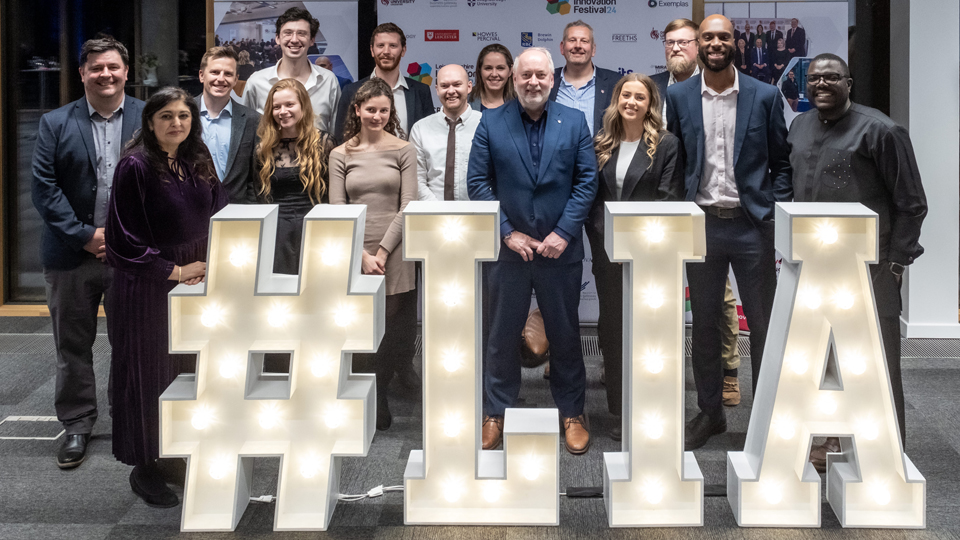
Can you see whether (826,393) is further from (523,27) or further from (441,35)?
(441,35)

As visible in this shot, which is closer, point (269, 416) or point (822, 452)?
point (269, 416)

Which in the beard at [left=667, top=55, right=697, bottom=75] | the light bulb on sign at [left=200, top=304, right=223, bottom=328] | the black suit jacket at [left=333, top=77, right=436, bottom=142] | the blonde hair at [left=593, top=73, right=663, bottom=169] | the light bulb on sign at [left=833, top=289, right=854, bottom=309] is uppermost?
the beard at [left=667, top=55, right=697, bottom=75]

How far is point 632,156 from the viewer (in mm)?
3617

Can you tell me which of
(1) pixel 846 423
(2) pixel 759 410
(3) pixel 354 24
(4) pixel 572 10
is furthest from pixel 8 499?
(4) pixel 572 10

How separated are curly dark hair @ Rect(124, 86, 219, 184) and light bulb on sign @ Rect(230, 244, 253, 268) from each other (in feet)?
1.46

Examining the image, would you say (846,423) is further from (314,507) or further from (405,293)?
(405,293)

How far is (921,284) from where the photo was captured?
5254mm

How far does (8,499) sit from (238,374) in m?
1.08

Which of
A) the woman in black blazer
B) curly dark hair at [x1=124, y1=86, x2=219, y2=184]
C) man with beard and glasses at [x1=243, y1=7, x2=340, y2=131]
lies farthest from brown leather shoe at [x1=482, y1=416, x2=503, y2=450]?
man with beard and glasses at [x1=243, y1=7, x2=340, y2=131]

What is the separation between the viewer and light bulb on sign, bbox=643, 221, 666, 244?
274 cm

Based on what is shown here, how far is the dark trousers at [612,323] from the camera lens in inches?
148

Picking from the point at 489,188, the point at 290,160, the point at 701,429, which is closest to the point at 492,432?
the point at 701,429

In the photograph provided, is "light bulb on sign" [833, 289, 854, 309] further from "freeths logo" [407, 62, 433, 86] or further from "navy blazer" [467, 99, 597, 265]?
"freeths logo" [407, 62, 433, 86]

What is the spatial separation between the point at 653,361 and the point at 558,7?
3.26 m
